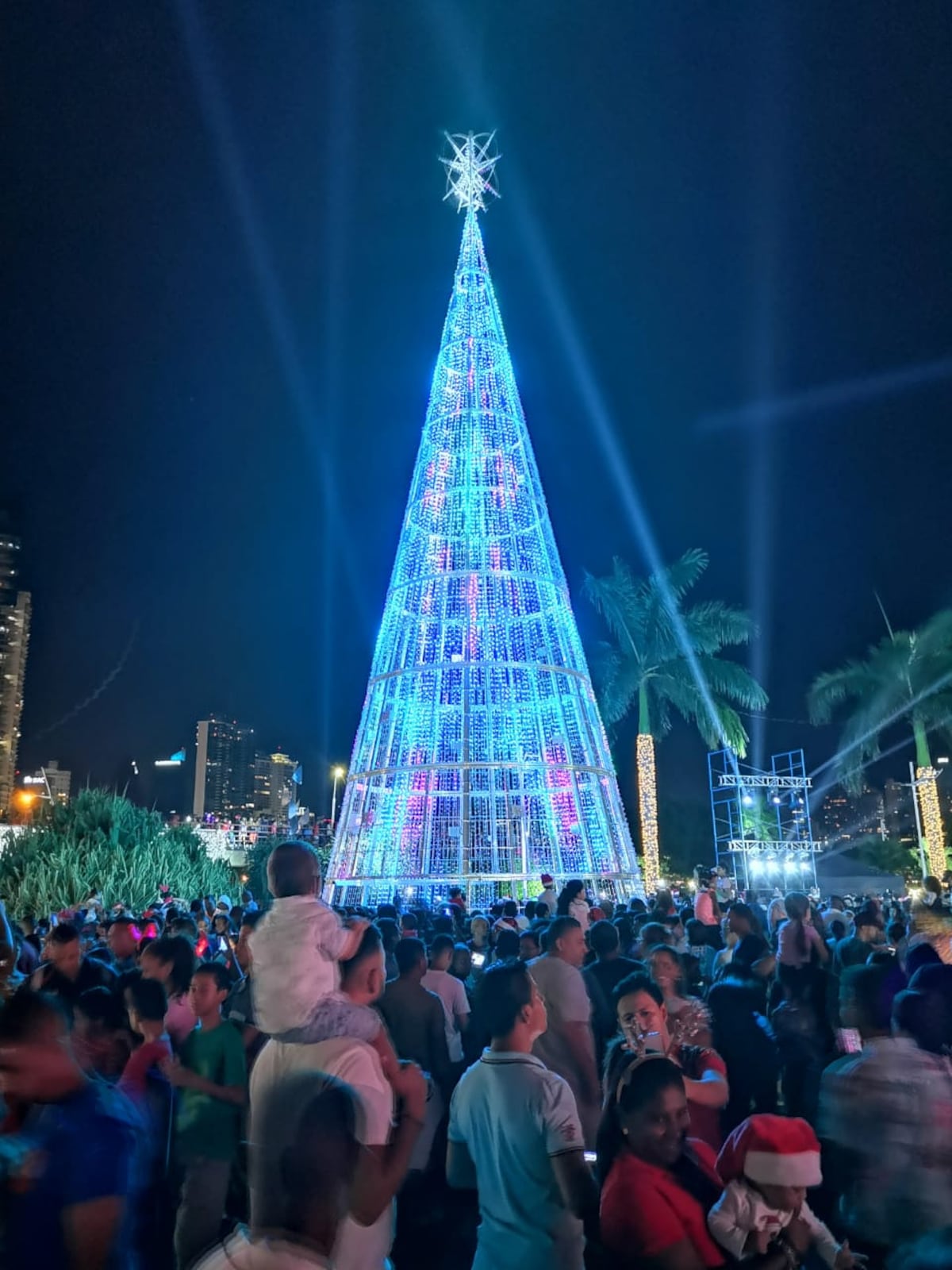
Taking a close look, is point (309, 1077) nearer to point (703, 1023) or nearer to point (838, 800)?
point (703, 1023)

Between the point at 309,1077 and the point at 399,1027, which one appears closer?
the point at 309,1077

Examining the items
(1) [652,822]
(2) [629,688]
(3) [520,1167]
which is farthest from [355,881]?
(3) [520,1167]

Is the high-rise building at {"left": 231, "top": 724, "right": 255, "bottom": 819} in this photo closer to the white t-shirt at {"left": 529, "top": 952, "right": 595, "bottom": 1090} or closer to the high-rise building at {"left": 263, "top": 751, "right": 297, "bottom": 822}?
the high-rise building at {"left": 263, "top": 751, "right": 297, "bottom": 822}

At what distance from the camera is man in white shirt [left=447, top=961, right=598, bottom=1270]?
3189 millimetres

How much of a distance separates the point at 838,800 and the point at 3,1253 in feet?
290

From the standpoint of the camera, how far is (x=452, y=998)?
22.9 ft

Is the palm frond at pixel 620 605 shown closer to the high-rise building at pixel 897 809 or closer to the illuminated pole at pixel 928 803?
the illuminated pole at pixel 928 803

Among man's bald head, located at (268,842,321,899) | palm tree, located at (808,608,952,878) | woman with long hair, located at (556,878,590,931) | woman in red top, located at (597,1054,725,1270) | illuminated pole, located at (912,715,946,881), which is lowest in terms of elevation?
woman in red top, located at (597,1054,725,1270)

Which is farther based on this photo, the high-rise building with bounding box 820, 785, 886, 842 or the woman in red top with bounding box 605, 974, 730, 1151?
the high-rise building with bounding box 820, 785, 886, 842

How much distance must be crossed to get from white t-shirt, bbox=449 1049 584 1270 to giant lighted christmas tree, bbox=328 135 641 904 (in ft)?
55.9

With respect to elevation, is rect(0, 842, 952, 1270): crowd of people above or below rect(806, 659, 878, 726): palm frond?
below

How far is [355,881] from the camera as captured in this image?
21125 millimetres

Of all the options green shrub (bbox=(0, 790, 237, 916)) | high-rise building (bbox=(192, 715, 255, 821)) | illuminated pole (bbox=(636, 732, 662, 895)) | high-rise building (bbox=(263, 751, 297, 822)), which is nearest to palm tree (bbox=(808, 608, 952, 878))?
illuminated pole (bbox=(636, 732, 662, 895))

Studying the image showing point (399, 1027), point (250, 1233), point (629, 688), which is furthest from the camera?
point (629, 688)
